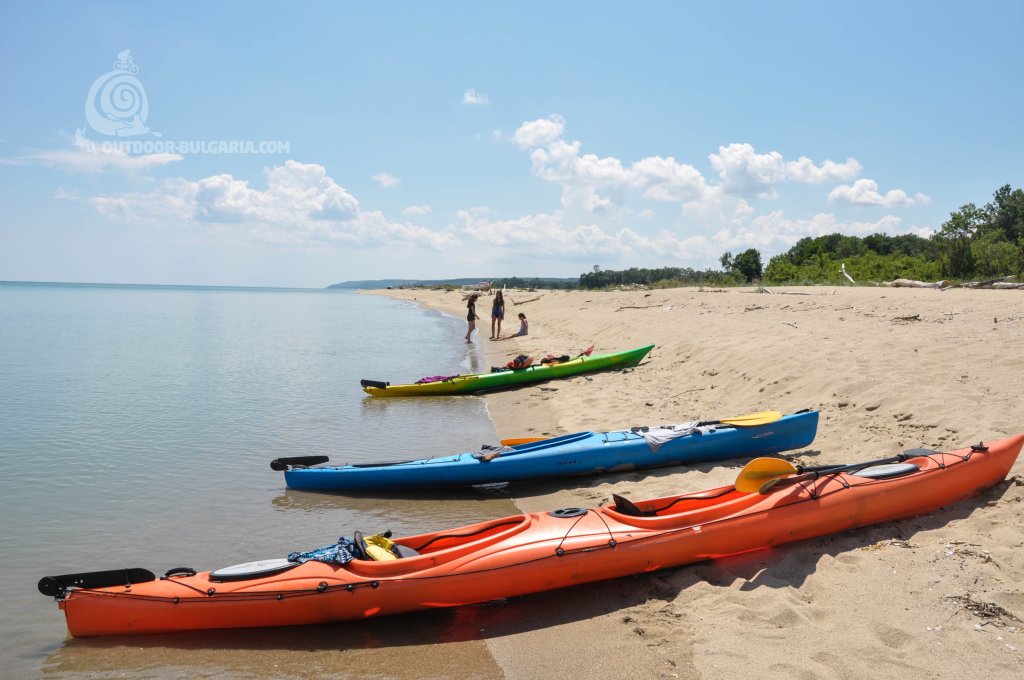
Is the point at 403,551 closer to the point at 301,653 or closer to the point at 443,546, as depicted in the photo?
the point at 443,546

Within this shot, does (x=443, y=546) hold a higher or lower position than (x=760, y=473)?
lower

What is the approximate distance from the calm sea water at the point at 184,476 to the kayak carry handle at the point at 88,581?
1.22ft

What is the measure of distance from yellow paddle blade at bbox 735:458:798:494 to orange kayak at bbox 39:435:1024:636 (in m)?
0.12

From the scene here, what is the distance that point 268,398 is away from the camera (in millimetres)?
11859

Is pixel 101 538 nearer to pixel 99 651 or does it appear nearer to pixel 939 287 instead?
pixel 99 651

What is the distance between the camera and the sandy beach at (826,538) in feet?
10.6

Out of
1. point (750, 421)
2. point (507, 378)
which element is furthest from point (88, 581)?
point (507, 378)

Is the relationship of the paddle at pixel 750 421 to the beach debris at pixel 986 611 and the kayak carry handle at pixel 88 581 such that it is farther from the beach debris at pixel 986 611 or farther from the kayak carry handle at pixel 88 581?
the kayak carry handle at pixel 88 581

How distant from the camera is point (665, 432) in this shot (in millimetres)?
6469

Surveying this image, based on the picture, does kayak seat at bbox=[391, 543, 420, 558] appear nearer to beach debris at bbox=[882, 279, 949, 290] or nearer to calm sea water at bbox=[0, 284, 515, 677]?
calm sea water at bbox=[0, 284, 515, 677]

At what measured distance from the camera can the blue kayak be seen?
630 centimetres

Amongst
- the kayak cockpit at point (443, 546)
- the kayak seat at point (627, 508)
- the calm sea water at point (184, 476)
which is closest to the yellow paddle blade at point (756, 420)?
the kayak seat at point (627, 508)

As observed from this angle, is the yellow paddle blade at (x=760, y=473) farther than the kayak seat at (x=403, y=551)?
Yes

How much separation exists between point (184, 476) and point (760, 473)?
6409mm
